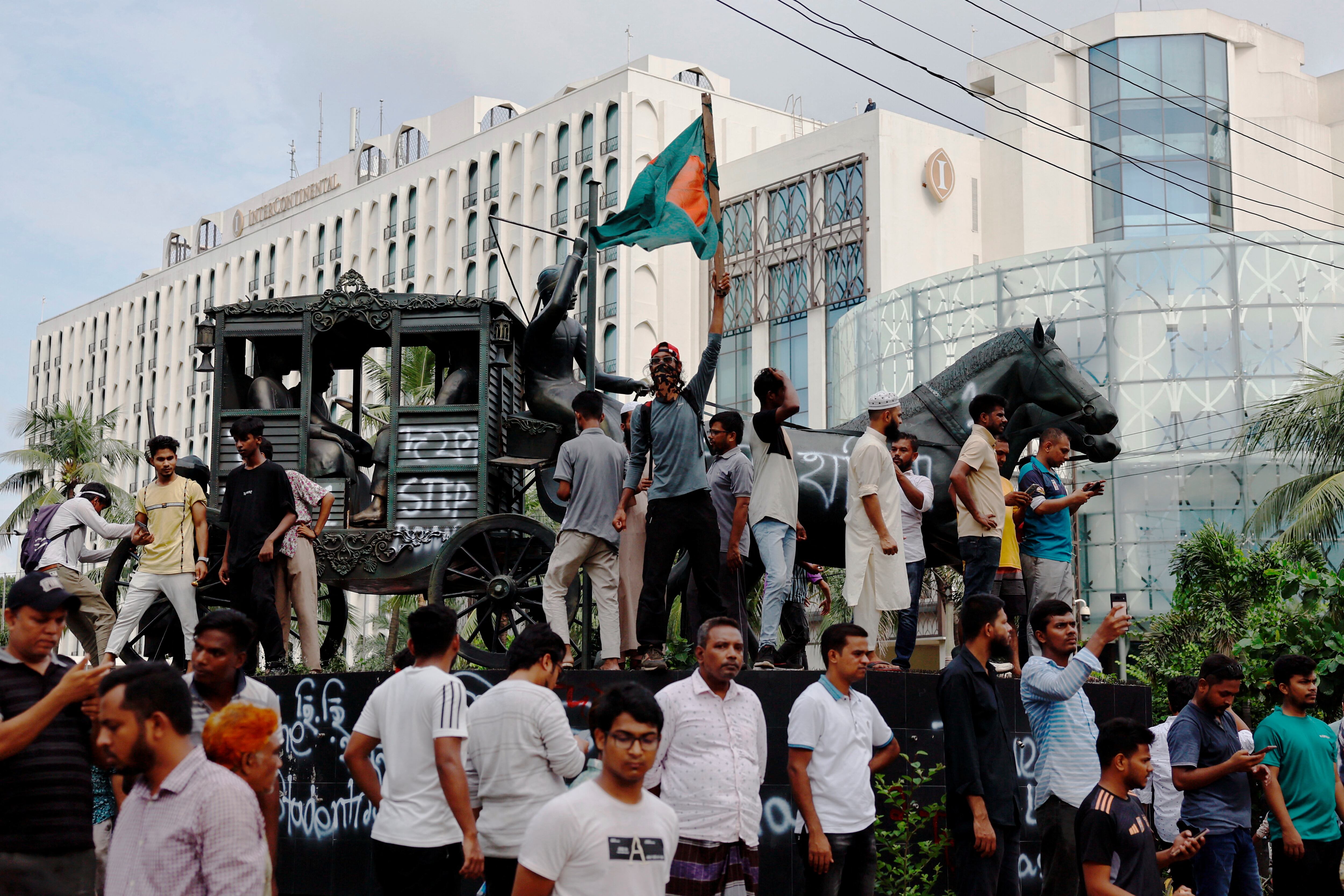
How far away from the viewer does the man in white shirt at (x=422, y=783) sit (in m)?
5.70

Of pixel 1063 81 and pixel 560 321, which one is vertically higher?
pixel 1063 81

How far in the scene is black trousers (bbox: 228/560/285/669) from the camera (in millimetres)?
9578

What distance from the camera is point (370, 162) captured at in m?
63.7

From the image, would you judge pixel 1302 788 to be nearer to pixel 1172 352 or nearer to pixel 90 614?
pixel 90 614

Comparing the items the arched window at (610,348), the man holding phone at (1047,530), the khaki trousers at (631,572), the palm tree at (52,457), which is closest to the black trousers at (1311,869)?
the man holding phone at (1047,530)

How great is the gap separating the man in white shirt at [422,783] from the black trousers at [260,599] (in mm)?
3873

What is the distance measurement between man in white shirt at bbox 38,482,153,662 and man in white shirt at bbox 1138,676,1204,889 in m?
6.76

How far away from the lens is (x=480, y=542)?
1098 centimetres

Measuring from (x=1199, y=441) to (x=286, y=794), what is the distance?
2830 cm

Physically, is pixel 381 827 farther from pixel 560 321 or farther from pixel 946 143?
pixel 946 143

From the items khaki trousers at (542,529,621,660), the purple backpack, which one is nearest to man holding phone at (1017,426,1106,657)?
khaki trousers at (542,529,621,660)

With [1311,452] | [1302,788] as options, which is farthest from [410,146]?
[1302,788]

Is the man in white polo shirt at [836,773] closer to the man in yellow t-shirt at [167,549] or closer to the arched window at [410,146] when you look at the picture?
the man in yellow t-shirt at [167,549]

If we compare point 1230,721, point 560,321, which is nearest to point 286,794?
point 560,321
